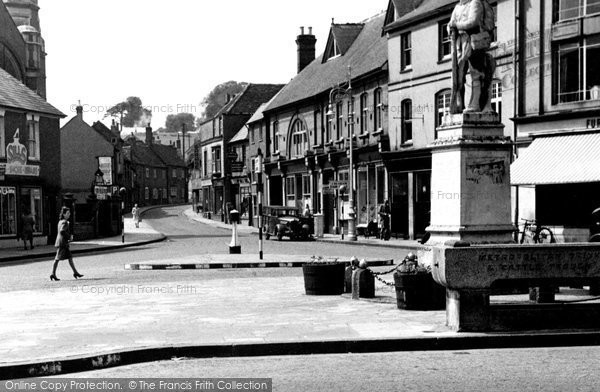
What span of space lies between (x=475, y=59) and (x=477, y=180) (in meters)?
1.89

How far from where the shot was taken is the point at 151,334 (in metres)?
10.7

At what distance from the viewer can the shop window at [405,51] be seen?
127 ft

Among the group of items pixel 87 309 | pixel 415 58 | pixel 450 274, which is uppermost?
pixel 415 58

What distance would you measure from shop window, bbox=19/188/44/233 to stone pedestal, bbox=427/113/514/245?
1230 inches

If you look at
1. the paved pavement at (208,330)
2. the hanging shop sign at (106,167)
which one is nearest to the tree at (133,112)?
the hanging shop sign at (106,167)

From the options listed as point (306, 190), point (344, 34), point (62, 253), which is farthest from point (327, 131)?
point (62, 253)

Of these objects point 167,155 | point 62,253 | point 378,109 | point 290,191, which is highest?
point 167,155

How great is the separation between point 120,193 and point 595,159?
1328 inches

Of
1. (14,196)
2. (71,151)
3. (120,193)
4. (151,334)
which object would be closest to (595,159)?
(151,334)

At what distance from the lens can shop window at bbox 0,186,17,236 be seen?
37156mm

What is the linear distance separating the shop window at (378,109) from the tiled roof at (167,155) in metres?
84.6

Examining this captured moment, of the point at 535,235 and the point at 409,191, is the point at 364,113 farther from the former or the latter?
the point at 535,235

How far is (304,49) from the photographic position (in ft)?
203

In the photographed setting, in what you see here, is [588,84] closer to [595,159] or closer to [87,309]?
[595,159]
